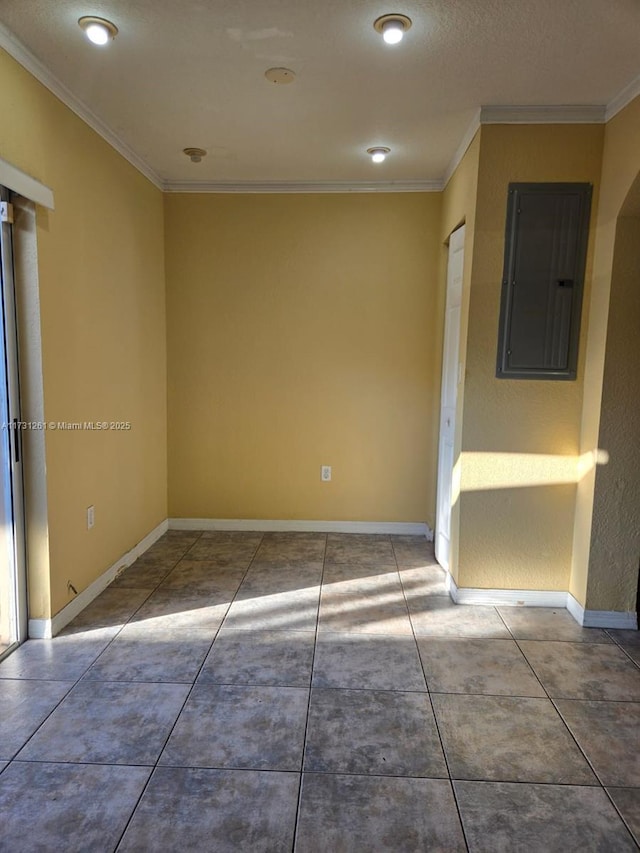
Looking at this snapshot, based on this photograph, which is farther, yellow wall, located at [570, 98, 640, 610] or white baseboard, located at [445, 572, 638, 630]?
white baseboard, located at [445, 572, 638, 630]

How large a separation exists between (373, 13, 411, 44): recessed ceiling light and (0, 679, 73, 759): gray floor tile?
276 centimetres

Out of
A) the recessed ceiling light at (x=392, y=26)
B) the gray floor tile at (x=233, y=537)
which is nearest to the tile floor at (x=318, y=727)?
the gray floor tile at (x=233, y=537)

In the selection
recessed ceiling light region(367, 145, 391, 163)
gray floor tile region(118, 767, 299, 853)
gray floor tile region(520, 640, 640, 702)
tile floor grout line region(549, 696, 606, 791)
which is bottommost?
gray floor tile region(118, 767, 299, 853)

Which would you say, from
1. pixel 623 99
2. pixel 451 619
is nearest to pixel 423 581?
pixel 451 619

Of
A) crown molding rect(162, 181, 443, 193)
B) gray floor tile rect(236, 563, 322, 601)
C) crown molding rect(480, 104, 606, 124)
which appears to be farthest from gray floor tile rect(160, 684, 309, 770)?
crown molding rect(162, 181, 443, 193)

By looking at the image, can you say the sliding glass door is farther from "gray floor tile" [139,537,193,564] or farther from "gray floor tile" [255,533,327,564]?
"gray floor tile" [255,533,327,564]

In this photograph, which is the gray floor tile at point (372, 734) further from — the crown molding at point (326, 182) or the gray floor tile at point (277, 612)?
the crown molding at point (326, 182)

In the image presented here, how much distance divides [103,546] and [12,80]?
226 cm

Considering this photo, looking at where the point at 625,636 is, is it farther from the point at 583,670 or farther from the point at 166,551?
the point at 166,551

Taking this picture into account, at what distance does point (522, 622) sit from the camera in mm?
2826

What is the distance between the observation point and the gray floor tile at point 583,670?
2.23 meters

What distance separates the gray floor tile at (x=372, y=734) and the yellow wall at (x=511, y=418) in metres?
1.07

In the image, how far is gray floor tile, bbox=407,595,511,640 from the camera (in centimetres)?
271

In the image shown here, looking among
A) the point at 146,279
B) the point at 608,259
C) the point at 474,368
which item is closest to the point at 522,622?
the point at 474,368
